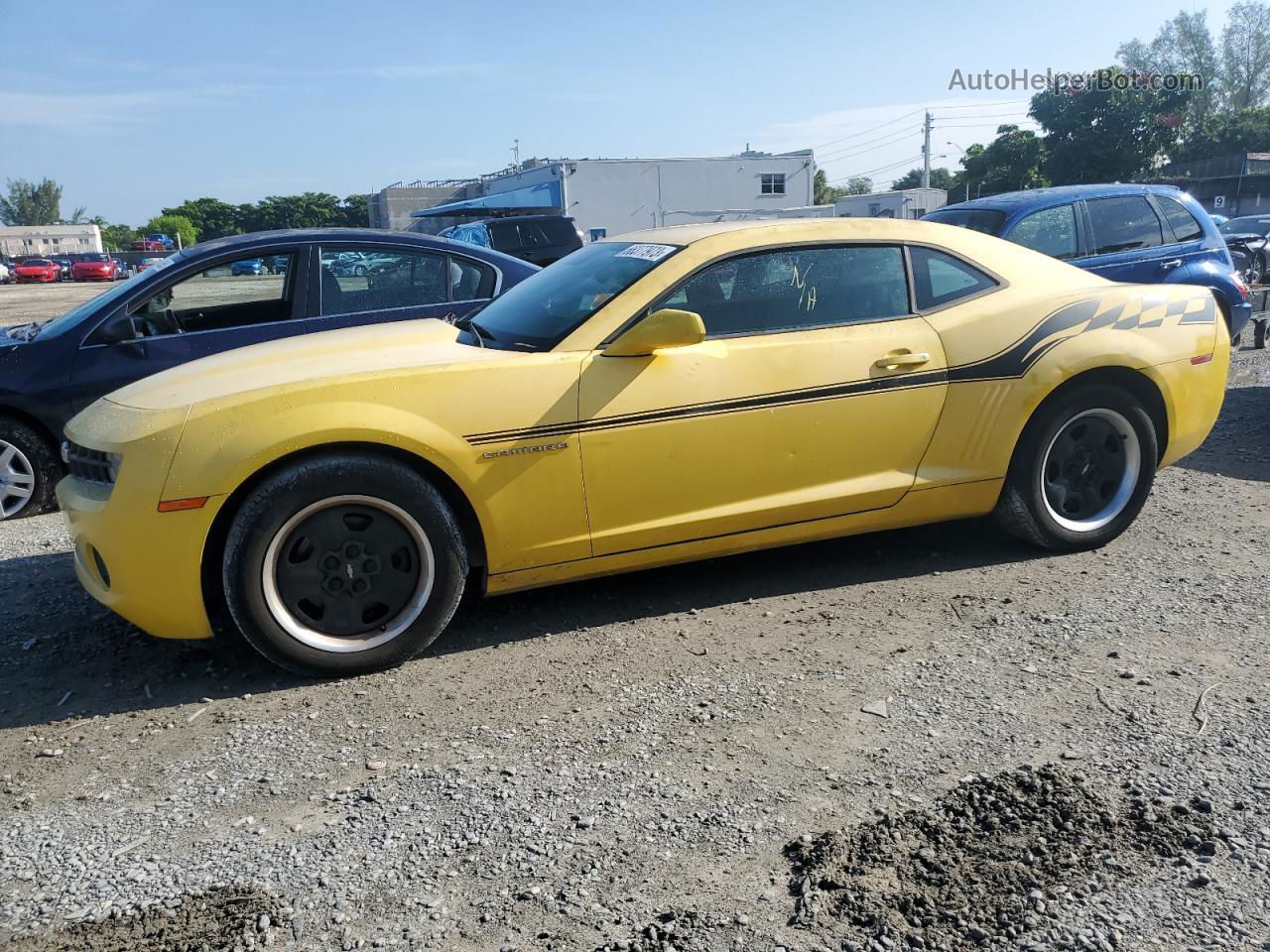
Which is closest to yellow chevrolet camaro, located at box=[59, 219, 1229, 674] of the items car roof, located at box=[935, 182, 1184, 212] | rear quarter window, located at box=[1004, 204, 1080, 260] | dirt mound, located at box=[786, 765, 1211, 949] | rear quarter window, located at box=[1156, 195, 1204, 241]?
dirt mound, located at box=[786, 765, 1211, 949]

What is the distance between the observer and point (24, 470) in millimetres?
6055

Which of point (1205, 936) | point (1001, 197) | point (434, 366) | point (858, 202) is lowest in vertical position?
point (1205, 936)

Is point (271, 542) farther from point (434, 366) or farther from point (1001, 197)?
point (1001, 197)

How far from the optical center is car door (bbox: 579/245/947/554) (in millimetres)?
3801

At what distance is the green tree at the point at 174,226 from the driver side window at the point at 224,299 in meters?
100

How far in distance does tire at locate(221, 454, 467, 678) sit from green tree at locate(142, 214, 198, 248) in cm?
10380

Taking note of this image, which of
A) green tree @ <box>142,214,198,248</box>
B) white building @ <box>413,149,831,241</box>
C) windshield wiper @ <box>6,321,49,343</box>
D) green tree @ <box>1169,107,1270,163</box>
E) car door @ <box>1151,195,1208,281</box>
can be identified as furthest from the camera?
green tree @ <box>142,214,198,248</box>

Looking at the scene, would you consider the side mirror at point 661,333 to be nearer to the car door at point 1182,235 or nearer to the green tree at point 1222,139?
the car door at point 1182,235

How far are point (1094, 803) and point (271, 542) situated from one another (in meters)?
2.68

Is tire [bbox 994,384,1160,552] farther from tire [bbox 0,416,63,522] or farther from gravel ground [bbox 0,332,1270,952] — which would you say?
tire [bbox 0,416,63,522]

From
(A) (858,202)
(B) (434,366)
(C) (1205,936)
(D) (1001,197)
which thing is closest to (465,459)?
(B) (434,366)

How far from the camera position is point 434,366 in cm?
370

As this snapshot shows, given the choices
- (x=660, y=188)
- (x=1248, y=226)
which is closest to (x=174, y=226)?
(x=660, y=188)

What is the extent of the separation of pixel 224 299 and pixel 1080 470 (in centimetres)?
502
